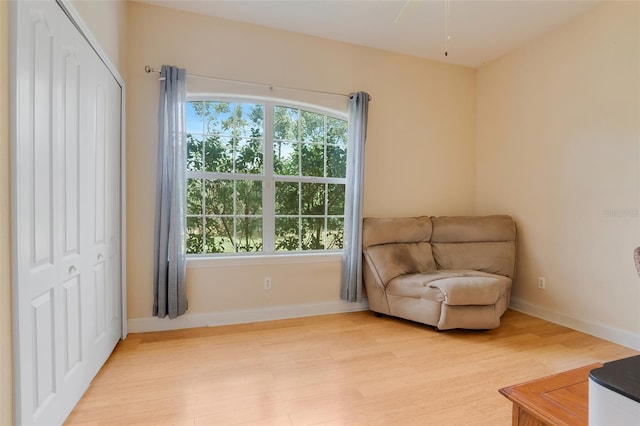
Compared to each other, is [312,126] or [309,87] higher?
[309,87]

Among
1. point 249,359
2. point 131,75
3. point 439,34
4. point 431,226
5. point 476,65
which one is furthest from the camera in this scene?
point 476,65

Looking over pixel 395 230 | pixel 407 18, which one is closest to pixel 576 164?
pixel 395 230

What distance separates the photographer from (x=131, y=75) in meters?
2.74

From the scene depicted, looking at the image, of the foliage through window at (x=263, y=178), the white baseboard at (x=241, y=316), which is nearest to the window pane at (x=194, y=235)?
the foliage through window at (x=263, y=178)

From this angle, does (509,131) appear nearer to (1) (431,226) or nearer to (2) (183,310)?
(1) (431,226)

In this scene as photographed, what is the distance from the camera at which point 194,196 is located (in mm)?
3000

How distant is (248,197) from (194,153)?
0.66 m

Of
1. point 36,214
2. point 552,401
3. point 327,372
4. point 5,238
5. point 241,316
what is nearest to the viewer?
point 552,401

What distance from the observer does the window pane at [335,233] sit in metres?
3.49

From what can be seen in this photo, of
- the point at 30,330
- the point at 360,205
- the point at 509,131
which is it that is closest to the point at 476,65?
the point at 509,131

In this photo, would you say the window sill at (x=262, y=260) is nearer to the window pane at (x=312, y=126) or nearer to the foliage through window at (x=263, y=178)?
the foliage through window at (x=263, y=178)

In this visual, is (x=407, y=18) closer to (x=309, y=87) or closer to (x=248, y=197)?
(x=309, y=87)

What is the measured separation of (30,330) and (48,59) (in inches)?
48.2

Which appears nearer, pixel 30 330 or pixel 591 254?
pixel 30 330
